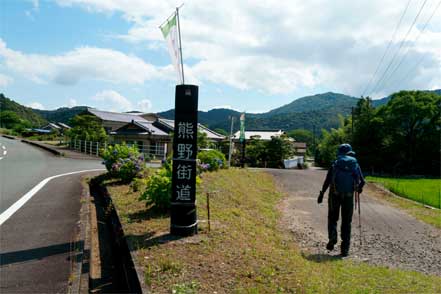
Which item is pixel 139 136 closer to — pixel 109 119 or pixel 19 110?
pixel 109 119

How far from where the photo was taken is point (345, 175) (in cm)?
573

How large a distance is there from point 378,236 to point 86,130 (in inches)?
1089

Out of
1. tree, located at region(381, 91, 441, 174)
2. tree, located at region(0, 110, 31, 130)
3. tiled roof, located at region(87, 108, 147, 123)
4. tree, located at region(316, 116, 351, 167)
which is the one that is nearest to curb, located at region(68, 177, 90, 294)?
tiled roof, located at region(87, 108, 147, 123)

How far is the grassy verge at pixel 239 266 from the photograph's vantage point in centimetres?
384

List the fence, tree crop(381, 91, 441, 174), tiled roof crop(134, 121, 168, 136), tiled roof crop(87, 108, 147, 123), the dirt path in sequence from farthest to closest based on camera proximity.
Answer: tiled roof crop(87, 108, 147, 123) → tree crop(381, 91, 441, 174) → tiled roof crop(134, 121, 168, 136) → the fence → the dirt path

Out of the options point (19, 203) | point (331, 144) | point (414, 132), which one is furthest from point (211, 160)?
point (331, 144)

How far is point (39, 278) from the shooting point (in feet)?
12.9

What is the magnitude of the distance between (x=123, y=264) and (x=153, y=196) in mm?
1925

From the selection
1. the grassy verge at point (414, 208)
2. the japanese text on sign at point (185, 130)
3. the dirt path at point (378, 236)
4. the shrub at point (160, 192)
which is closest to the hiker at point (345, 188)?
the dirt path at point (378, 236)

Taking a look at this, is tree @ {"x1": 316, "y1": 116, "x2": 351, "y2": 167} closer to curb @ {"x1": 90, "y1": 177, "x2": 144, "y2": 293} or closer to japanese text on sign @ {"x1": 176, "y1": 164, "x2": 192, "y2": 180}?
curb @ {"x1": 90, "y1": 177, "x2": 144, "y2": 293}

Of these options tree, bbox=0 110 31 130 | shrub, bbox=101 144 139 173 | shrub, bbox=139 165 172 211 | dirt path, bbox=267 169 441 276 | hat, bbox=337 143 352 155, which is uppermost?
tree, bbox=0 110 31 130

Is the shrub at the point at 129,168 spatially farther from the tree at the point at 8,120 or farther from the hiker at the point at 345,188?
the tree at the point at 8,120

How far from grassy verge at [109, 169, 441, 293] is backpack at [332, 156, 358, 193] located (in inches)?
43.4

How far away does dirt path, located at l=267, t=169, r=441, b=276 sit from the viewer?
5901 mm
